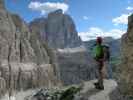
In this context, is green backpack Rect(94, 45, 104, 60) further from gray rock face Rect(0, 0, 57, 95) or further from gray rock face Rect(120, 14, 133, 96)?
gray rock face Rect(0, 0, 57, 95)

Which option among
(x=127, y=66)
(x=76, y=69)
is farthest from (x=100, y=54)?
(x=76, y=69)

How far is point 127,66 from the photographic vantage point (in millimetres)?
10977

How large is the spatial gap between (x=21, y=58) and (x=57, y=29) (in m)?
121

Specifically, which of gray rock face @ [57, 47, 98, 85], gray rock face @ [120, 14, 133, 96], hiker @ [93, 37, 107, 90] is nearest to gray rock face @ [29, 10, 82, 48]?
gray rock face @ [57, 47, 98, 85]

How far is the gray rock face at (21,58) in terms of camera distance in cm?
4969

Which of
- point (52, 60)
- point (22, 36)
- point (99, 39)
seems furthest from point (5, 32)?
point (99, 39)

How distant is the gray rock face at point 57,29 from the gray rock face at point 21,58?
10603cm

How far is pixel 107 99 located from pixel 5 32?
4228 cm

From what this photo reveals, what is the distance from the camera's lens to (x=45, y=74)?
58094 mm

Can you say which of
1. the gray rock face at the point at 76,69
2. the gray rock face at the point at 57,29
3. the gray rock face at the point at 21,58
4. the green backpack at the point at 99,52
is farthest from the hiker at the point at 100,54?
the gray rock face at the point at 57,29

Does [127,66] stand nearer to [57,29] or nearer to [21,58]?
[21,58]

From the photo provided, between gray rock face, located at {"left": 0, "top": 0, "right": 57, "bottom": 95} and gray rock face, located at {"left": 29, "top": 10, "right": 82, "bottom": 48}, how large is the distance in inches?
4174

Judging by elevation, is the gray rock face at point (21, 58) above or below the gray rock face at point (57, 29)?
below

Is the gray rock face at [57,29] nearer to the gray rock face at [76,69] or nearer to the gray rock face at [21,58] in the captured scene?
the gray rock face at [76,69]
